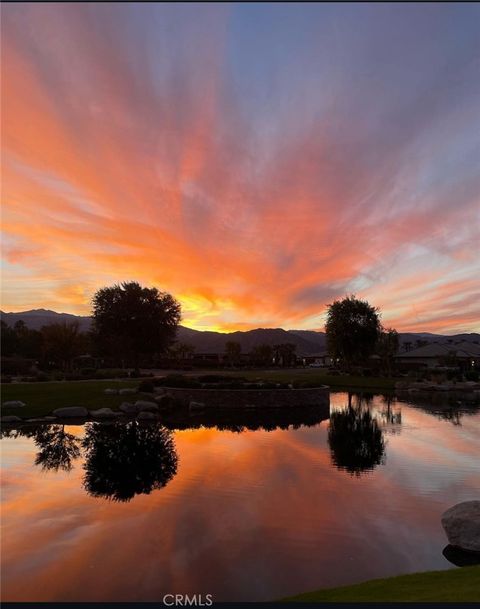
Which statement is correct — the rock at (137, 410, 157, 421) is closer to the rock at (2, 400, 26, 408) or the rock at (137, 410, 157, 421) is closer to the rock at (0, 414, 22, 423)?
the rock at (0, 414, 22, 423)

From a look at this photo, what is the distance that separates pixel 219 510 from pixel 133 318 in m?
42.8

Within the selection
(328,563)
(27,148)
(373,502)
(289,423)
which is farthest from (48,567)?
(289,423)

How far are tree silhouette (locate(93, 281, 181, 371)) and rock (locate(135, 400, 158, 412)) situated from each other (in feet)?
74.7

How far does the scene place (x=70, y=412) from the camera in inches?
1081

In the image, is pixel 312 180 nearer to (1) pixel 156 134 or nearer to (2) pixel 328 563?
(1) pixel 156 134

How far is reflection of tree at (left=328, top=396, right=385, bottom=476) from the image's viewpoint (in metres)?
16.6

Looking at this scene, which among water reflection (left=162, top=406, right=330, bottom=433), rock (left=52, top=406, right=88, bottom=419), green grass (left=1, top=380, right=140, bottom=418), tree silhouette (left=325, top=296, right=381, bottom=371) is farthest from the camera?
tree silhouette (left=325, top=296, right=381, bottom=371)

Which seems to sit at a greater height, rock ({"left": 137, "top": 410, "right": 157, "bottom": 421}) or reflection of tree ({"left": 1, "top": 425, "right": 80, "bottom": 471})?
rock ({"left": 137, "top": 410, "right": 157, "bottom": 421})

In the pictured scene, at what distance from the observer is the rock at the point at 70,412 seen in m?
27.3

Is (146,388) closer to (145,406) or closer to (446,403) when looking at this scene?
(145,406)

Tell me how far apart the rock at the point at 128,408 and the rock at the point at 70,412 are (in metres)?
2.34

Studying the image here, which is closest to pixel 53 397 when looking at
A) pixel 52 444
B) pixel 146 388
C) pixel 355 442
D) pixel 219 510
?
pixel 146 388

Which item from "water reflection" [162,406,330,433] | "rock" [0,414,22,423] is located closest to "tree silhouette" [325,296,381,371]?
"water reflection" [162,406,330,433]

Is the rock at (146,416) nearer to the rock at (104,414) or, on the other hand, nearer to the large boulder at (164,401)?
the rock at (104,414)
